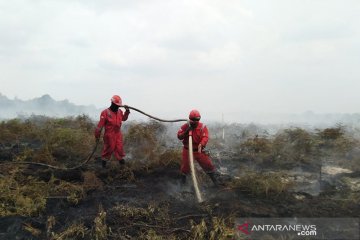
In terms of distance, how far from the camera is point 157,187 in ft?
25.2

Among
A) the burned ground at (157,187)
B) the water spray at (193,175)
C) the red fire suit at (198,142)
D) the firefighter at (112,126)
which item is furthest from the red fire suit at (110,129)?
the water spray at (193,175)

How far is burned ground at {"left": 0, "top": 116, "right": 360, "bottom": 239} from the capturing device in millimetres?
5695

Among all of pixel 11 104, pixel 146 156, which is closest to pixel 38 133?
pixel 146 156

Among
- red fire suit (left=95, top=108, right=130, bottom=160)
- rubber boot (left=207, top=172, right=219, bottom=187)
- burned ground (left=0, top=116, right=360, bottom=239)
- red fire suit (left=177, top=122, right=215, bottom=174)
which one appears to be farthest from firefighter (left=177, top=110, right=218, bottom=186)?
red fire suit (left=95, top=108, right=130, bottom=160)

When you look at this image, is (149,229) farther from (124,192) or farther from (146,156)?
(146,156)

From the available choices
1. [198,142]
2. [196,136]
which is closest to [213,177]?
[198,142]

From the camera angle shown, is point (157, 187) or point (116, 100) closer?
point (157, 187)

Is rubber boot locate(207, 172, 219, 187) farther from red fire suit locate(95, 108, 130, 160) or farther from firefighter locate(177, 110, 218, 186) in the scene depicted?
red fire suit locate(95, 108, 130, 160)

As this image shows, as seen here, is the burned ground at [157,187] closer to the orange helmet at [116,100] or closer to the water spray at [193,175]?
the water spray at [193,175]

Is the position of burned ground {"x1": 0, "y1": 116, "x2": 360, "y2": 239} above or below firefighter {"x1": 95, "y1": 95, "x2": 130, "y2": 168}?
below

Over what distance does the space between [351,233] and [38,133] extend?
9227mm

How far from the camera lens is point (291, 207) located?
21.2ft

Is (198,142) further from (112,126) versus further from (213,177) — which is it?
(112,126)

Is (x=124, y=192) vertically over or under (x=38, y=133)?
under
